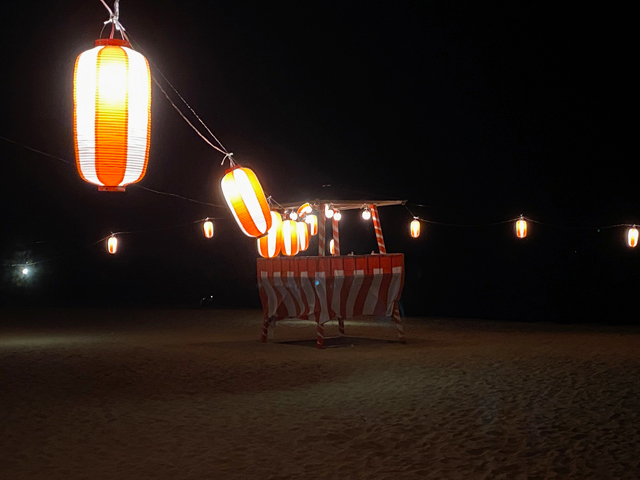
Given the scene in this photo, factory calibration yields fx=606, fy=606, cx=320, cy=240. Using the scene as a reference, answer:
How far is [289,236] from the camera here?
14.8 metres

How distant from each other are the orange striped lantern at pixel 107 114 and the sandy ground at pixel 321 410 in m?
2.49

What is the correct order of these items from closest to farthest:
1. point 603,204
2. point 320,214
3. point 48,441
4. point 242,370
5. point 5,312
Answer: point 48,441
point 242,370
point 320,214
point 603,204
point 5,312

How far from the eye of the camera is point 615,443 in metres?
5.49

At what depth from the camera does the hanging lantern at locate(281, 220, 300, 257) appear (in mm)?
14758

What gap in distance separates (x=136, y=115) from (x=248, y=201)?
393cm

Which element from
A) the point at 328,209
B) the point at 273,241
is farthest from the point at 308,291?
the point at 328,209

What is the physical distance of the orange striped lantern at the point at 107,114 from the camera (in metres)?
4.92


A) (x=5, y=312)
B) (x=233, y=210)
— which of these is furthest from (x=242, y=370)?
(x=5, y=312)

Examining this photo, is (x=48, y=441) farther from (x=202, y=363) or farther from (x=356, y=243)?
(x=356, y=243)

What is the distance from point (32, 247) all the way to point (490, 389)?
26278 mm

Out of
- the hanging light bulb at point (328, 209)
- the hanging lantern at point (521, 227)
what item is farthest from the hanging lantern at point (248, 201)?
the hanging lantern at point (521, 227)

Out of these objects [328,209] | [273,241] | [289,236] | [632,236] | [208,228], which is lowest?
[273,241]

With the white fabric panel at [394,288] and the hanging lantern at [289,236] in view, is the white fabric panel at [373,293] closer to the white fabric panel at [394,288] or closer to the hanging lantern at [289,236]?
the white fabric panel at [394,288]

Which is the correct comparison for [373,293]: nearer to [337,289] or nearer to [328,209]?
[337,289]
